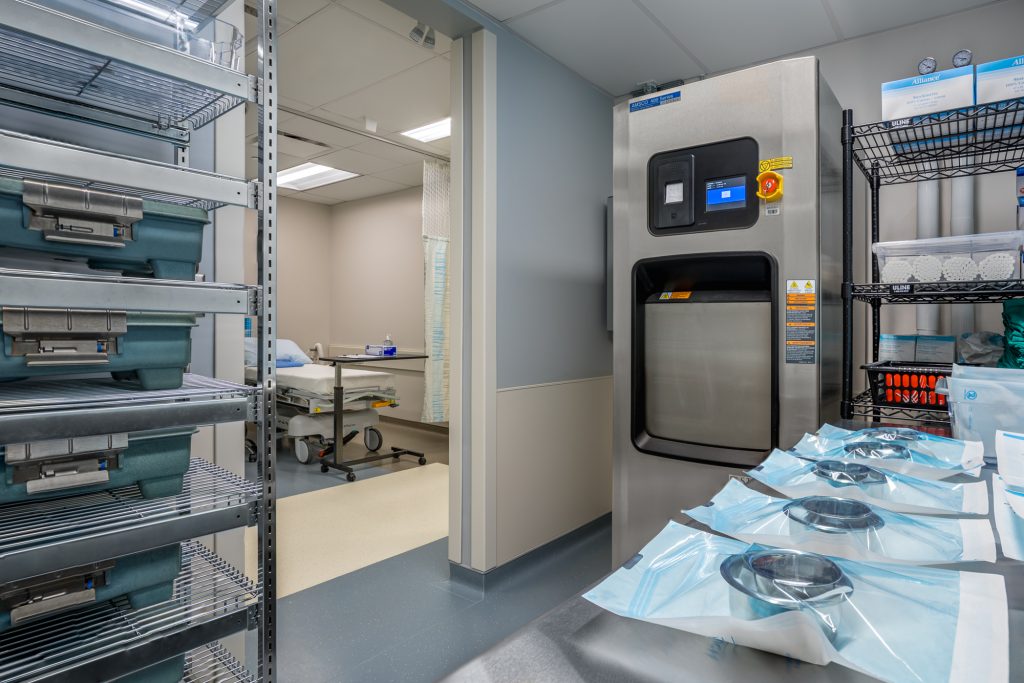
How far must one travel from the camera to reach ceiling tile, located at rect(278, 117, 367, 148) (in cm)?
392

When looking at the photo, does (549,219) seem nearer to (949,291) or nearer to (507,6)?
(507,6)

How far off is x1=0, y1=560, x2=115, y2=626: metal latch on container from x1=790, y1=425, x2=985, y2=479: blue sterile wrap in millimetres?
1383

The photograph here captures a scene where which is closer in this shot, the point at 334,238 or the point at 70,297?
the point at 70,297

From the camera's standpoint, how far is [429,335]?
4652 millimetres

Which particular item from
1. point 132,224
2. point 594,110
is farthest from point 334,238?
point 132,224

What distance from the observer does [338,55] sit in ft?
9.60

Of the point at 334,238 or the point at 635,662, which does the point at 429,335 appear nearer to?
the point at 334,238

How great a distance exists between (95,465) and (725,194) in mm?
1768

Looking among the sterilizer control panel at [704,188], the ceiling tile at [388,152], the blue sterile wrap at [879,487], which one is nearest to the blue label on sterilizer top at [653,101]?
the sterilizer control panel at [704,188]

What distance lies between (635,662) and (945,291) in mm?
1608

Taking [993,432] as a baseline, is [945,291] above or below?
above

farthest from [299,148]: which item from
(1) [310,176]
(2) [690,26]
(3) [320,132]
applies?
(2) [690,26]

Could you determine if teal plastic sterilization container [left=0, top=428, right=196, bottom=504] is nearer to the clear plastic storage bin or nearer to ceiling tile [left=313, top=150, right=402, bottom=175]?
the clear plastic storage bin

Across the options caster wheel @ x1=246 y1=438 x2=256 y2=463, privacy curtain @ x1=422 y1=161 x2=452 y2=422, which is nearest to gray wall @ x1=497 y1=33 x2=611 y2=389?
privacy curtain @ x1=422 y1=161 x2=452 y2=422
